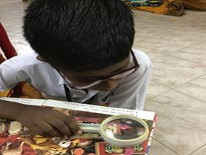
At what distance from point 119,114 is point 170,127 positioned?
650mm

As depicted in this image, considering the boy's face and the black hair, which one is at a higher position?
the black hair

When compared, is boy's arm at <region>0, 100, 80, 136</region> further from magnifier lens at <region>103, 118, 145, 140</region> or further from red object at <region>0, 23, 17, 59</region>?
red object at <region>0, 23, 17, 59</region>

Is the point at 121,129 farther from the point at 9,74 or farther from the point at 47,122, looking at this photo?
the point at 9,74

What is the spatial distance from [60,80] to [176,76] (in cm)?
92

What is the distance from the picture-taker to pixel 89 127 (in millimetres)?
558

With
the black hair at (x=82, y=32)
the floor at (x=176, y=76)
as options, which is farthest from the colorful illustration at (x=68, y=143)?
the floor at (x=176, y=76)

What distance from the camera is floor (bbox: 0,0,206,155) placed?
A: 1120 mm

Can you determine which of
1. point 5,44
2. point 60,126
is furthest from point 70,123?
point 5,44

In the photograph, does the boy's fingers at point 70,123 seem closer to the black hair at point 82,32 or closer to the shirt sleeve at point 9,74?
the black hair at point 82,32

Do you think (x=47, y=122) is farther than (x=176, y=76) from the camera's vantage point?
No

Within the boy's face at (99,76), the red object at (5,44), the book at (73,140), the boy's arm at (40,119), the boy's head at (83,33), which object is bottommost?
the red object at (5,44)

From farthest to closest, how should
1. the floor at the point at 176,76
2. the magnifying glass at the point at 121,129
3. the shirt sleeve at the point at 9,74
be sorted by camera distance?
the floor at the point at 176,76
the shirt sleeve at the point at 9,74
the magnifying glass at the point at 121,129

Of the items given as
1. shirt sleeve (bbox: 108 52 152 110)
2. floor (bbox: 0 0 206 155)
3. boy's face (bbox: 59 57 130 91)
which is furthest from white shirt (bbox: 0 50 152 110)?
floor (bbox: 0 0 206 155)

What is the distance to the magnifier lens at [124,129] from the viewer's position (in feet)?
1.71
